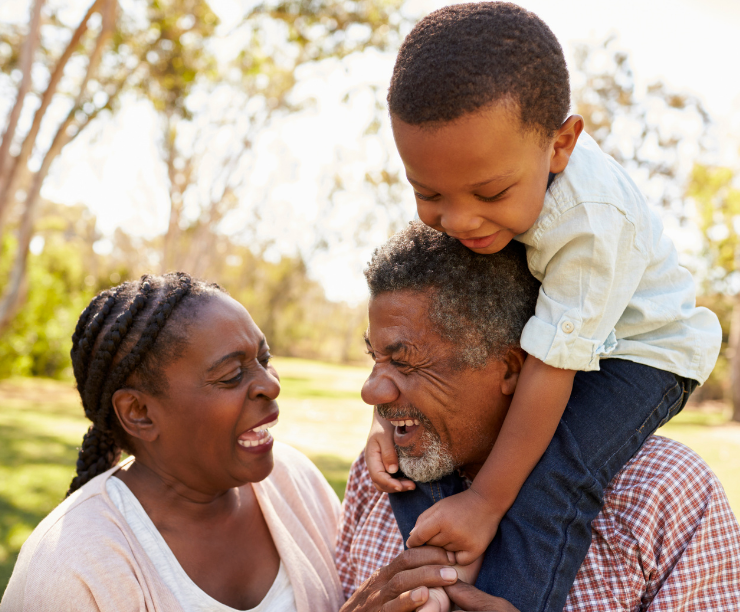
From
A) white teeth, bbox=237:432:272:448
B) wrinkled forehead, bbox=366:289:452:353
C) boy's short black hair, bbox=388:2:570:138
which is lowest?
white teeth, bbox=237:432:272:448

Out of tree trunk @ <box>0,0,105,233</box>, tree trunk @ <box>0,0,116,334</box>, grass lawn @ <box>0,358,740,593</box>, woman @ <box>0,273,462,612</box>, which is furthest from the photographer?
tree trunk @ <box>0,0,116,334</box>

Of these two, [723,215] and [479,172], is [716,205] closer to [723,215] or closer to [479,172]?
[723,215]

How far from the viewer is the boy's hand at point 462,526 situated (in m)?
2.14

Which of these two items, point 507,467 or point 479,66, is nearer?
point 479,66

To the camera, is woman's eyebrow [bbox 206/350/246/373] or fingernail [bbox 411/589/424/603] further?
woman's eyebrow [bbox 206/350/246/373]

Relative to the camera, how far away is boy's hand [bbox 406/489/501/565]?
7.03 ft

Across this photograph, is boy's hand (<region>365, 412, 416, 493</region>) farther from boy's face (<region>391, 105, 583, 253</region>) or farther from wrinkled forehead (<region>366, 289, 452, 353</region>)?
boy's face (<region>391, 105, 583, 253</region>)

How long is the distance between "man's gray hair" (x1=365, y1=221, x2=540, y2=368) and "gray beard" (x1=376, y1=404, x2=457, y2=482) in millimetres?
289

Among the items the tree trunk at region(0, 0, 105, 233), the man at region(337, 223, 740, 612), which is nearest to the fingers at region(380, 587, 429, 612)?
the man at region(337, 223, 740, 612)

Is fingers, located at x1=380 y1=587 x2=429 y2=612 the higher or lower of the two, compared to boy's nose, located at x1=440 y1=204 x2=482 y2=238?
lower

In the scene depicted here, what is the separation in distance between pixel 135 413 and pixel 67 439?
26.9ft

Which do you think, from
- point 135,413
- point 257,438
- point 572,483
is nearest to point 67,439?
point 135,413

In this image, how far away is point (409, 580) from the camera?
2.19m

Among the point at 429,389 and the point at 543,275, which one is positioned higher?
the point at 543,275
